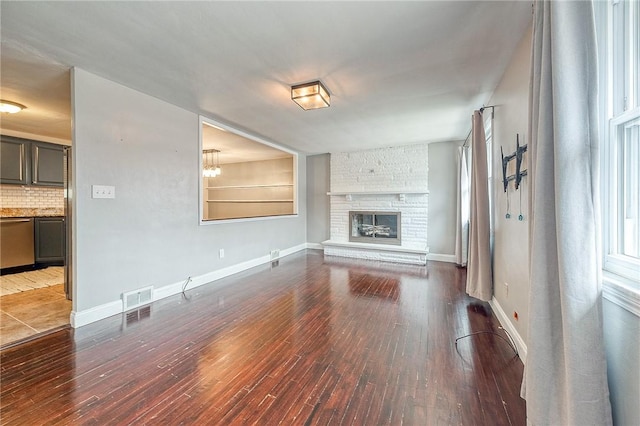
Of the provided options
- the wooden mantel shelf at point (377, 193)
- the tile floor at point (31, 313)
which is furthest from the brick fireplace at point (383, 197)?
the tile floor at point (31, 313)

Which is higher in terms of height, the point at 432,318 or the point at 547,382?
the point at 547,382

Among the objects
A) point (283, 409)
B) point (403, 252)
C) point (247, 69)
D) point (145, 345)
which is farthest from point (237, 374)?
point (403, 252)

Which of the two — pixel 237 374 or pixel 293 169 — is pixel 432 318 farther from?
pixel 293 169

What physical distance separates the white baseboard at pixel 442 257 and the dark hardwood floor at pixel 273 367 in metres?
2.23

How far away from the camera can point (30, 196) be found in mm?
4711

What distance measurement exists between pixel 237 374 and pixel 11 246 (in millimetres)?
5035

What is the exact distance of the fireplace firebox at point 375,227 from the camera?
559 centimetres

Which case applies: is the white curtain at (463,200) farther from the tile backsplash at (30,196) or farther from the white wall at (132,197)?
the tile backsplash at (30,196)

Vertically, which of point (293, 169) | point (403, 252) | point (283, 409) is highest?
point (293, 169)

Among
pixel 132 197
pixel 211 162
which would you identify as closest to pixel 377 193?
pixel 132 197

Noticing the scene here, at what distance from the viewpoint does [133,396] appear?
5.16ft

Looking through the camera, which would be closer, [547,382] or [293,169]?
[547,382]

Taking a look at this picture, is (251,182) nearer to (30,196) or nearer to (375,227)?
(375,227)

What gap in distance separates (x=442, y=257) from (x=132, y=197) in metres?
5.19
